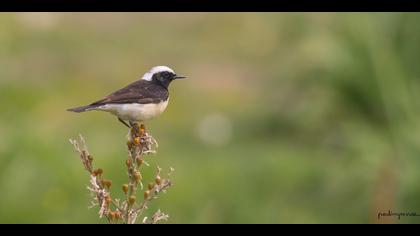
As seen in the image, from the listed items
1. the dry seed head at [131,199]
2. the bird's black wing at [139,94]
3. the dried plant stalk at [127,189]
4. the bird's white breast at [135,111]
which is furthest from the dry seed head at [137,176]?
the bird's white breast at [135,111]

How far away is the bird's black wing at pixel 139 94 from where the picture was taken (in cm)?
466

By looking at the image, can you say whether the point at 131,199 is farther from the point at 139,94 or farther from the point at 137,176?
the point at 139,94

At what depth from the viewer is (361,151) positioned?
10.2m

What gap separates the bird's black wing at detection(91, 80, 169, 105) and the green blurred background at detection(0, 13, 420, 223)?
1367 millimetres

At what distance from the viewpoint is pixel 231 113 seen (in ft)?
44.2

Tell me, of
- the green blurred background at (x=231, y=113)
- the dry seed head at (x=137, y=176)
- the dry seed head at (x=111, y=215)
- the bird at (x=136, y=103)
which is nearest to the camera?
the dry seed head at (x=111, y=215)

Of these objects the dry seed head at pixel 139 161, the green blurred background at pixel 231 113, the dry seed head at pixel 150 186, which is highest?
the dry seed head at pixel 139 161

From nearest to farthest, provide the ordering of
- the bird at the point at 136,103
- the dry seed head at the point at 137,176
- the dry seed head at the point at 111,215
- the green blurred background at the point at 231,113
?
the dry seed head at the point at 111,215 → the dry seed head at the point at 137,176 → the bird at the point at 136,103 → the green blurred background at the point at 231,113

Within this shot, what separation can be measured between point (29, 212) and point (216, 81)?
719cm

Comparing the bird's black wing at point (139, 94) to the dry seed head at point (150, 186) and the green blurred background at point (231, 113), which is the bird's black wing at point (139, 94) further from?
the green blurred background at point (231, 113)

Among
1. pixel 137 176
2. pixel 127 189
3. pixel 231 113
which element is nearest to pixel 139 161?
pixel 137 176

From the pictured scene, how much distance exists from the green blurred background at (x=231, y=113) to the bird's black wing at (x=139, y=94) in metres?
1.37

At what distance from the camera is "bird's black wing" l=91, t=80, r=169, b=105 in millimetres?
4660

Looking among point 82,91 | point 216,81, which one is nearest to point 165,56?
point 216,81
